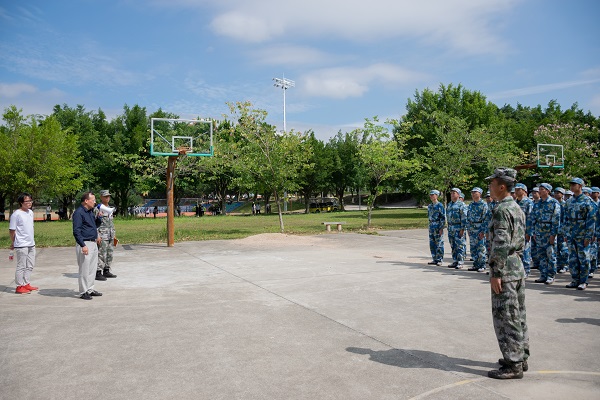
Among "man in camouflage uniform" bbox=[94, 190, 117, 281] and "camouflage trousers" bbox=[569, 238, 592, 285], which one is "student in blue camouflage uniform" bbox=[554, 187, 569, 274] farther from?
"man in camouflage uniform" bbox=[94, 190, 117, 281]

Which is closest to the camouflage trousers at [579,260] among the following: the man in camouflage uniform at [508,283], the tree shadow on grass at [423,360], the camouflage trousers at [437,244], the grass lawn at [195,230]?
the camouflage trousers at [437,244]

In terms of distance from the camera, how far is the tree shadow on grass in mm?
4677

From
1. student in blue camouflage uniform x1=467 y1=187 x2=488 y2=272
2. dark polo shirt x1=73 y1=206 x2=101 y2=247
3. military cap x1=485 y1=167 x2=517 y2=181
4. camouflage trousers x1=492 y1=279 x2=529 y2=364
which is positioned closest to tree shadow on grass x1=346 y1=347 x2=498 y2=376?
camouflage trousers x1=492 y1=279 x2=529 y2=364

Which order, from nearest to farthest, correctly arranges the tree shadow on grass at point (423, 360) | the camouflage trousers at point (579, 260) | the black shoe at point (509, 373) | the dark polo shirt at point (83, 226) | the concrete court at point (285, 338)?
1. the concrete court at point (285, 338)
2. the black shoe at point (509, 373)
3. the tree shadow on grass at point (423, 360)
4. the dark polo shirt at point (83, 226)
5. the camouflage trousers at point (579, 260)

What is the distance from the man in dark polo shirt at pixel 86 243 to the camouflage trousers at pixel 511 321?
664 centimetres

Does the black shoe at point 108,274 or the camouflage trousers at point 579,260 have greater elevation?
the camouflage trousers at point 579,260

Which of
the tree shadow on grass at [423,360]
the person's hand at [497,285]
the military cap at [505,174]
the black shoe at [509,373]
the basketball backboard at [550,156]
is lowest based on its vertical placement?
the tree shadow on grass at [423,360]

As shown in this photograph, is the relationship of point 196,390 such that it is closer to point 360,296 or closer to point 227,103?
point 360,296

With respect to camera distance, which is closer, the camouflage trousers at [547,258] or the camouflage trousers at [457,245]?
the camouflage trousers at [547,258]

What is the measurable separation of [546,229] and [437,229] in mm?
2766

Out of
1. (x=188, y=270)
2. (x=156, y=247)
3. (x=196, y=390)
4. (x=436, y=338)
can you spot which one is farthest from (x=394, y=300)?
(x=156, y=247)

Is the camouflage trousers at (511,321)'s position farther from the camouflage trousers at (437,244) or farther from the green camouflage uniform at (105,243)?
the green camouflage uniform at (105,243)

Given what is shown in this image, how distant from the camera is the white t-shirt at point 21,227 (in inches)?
332

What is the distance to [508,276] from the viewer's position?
4.57 m
